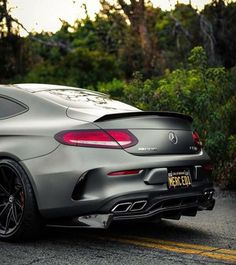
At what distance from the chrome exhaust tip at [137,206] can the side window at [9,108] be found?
1.48 metres

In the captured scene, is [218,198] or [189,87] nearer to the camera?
[218,198]

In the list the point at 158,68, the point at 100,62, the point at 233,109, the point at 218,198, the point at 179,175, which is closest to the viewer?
the point at 179,175

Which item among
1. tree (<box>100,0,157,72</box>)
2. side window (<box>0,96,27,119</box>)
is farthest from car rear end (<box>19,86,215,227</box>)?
tree (<box>100,0,157,72</box>)

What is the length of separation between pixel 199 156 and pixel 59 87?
172cm

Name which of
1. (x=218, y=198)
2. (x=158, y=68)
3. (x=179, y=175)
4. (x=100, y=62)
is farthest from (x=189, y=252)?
(x=100, y=62)

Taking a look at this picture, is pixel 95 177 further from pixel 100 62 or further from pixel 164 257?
pixel 100 62

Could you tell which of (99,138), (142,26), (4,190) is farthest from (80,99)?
(142,26)

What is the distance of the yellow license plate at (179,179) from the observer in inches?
216

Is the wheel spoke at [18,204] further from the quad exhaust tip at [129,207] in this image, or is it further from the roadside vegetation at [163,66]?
the roadside vegetation at [163,66]

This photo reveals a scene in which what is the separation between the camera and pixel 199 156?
5.93 metres

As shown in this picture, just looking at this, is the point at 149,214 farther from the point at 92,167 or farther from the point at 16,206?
the point at 16,206

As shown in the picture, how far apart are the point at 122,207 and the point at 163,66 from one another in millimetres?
24718

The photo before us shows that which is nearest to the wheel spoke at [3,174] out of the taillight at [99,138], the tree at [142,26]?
the taillight at [99,138]

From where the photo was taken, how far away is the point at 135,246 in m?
5.50
